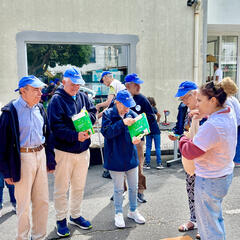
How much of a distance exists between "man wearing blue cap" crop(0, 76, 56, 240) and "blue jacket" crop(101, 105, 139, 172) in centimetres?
83

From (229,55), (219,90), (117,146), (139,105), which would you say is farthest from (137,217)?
(229,55)

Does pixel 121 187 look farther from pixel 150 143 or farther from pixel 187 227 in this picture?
pixel 150 143

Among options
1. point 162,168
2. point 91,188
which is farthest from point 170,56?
point 91,188

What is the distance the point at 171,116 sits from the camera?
33.3 feet

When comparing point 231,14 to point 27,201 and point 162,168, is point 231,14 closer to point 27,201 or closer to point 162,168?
point 162,168

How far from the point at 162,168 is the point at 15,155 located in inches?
166

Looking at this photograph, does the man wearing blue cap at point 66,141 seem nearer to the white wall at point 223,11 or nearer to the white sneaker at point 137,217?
the white sneaker at point 137,217

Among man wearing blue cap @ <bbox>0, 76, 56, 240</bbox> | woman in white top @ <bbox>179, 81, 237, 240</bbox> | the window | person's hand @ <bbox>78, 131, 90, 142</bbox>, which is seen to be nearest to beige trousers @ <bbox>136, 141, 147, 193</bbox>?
person's hand @ <bbox>78, 131, 90, 142</bbox>

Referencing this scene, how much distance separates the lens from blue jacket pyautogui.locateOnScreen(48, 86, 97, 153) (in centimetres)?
368

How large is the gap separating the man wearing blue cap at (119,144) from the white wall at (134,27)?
5.55 meters

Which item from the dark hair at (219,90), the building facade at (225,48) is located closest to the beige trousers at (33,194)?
the dark hair at (219,90)

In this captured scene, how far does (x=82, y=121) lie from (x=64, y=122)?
281 mm

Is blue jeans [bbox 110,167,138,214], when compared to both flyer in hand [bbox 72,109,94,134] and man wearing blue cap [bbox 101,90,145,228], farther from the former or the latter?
flyer in hand [bbox 72,109,94,134]

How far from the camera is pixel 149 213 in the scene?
4461mm
